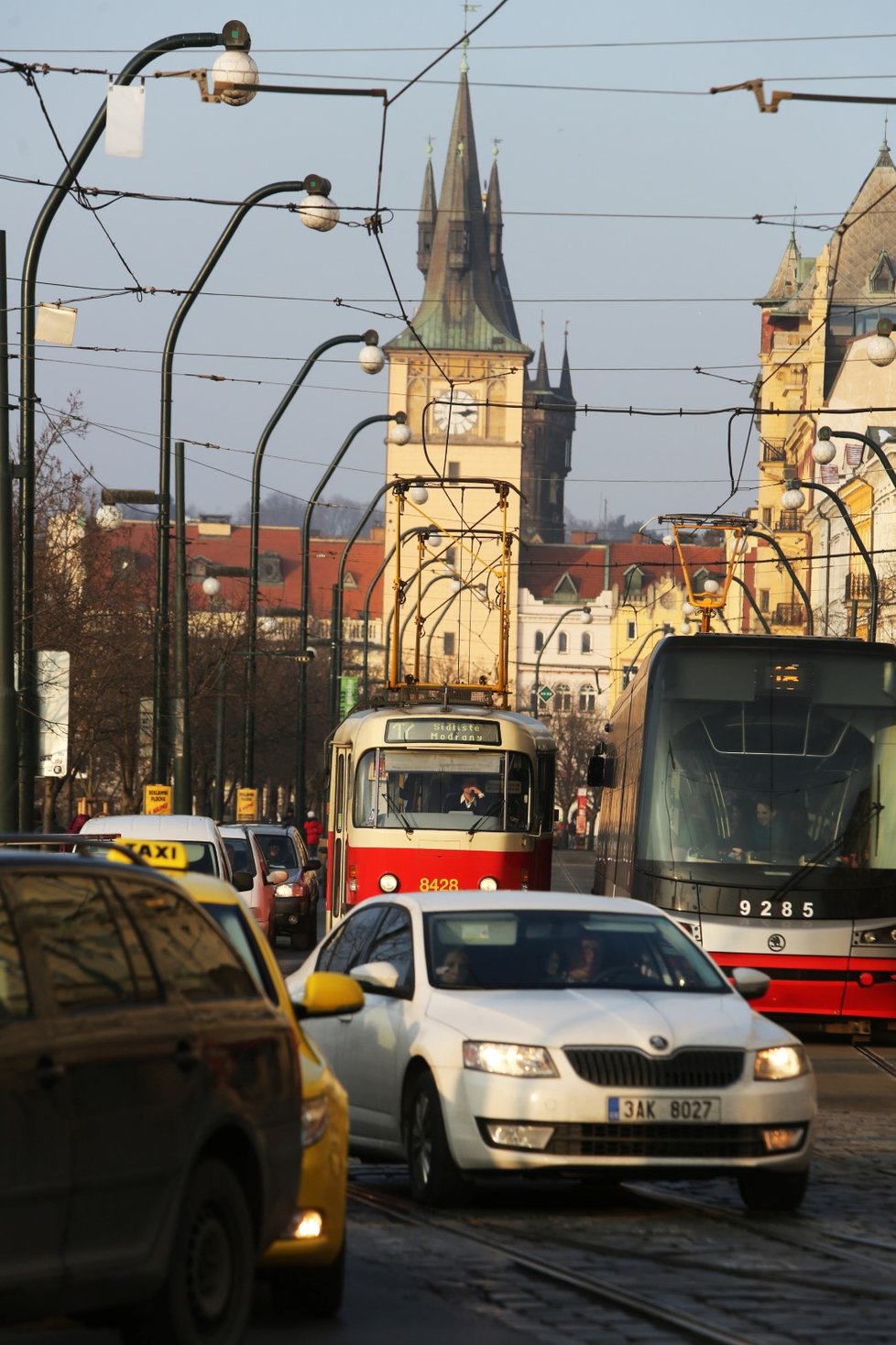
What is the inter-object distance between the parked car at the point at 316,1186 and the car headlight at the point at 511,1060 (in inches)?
90.3

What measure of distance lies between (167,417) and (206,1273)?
80.4ft

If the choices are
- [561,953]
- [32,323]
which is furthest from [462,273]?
[561,953]

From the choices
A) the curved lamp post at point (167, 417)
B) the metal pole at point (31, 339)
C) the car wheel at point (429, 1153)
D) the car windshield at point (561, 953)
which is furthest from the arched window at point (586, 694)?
the car wheel at point (429, 1153)

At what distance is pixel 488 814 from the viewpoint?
27.9 meters

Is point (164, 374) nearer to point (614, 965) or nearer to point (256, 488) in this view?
point (256, 488)

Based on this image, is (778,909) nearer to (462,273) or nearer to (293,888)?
(293,888)

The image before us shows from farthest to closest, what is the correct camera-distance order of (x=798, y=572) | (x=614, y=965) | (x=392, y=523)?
(x=392, y=523), (x=798, y=572), (x=614, y=965)

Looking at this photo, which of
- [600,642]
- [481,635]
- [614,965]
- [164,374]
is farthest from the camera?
[600,642]

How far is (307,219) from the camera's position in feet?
83.8

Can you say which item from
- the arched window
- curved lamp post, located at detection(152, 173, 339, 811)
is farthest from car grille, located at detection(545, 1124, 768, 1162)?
the arched window

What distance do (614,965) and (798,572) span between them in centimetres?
10340

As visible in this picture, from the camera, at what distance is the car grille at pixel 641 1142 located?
10.9 m

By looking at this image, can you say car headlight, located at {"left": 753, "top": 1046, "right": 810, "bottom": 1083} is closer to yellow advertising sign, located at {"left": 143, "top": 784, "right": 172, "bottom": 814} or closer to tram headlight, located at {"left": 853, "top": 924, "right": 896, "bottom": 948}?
tram headlight, located at {"left": 853, "top": 924, "right": 896, "bottom": 948}

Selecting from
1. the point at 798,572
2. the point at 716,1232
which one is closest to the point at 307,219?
the point at 716,1232
